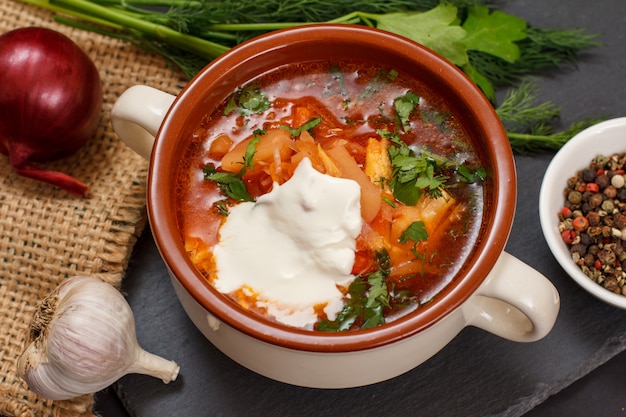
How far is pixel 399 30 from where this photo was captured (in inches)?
101

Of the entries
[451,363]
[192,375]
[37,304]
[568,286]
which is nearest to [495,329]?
[451,363]

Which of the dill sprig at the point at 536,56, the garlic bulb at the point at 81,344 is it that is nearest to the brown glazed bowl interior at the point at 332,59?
the garlic bulb at the point at 81,344

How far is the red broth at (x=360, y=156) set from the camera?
195cm

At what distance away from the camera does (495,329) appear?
81.9 inches

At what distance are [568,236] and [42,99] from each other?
5.29 ft

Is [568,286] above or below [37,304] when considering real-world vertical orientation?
above

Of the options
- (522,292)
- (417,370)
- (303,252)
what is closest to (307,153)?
(303,252)

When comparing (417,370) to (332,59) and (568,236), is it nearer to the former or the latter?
(568,236)

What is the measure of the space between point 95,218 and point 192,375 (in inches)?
22.0

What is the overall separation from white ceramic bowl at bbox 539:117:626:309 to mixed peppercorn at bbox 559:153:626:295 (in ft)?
0.08

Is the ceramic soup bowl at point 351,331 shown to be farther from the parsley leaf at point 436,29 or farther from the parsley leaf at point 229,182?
the parsley leaf at point 436,29

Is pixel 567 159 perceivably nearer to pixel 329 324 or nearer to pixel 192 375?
pixel 329 324

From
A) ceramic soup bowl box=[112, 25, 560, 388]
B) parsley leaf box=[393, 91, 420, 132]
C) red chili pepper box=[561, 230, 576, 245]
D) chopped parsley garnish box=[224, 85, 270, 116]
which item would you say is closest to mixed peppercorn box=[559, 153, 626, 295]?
red chili pepper box=[561, 230, 576, 245]

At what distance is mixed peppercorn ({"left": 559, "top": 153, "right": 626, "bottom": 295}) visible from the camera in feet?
7.66
